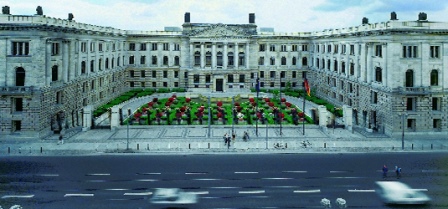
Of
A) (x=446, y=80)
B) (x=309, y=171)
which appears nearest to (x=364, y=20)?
(x=446, y=80)

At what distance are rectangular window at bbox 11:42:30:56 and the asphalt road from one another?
17153mm

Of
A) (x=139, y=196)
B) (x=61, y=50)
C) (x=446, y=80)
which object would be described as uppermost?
(x=61, y=50)

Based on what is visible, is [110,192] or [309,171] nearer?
[110,192]

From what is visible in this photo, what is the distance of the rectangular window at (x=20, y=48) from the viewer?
6247 centimetres

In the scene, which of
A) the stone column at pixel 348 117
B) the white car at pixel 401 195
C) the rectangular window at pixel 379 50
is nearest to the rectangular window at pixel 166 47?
the stone column at pixel 348 117

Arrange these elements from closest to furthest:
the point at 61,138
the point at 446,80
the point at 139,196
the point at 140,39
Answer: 1. the point at 139,196
2. the point at 61,138
3. the point at 446,80
4. the point at 140,39

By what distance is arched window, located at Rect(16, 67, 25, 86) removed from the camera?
206 feet

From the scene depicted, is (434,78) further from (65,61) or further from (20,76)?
(20,76)

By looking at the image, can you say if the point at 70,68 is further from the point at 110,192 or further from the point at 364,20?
the point at 364,20

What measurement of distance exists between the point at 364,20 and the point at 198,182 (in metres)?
62.1

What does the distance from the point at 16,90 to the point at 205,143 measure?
87.1ft

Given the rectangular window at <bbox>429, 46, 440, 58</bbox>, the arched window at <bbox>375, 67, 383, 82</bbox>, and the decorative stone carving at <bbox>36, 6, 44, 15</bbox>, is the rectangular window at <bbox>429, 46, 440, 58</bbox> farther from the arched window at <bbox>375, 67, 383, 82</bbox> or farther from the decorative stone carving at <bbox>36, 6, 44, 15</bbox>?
the decorative stone carving at <bbox>36, 6, 44, 15</bbox>

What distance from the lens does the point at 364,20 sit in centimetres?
9056

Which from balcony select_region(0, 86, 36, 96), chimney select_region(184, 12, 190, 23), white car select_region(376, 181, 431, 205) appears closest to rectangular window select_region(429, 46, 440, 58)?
white car select_region(376, 181, 431, 205)
